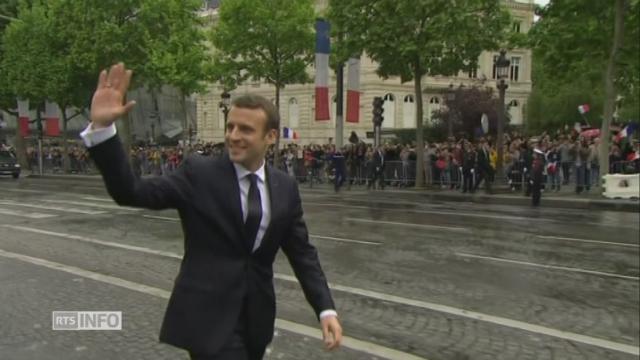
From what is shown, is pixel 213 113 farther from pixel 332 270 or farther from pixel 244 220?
pixel 244 220

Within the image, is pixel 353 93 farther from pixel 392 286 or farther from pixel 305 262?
pixel 305 262

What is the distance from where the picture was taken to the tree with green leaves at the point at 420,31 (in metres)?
21.1

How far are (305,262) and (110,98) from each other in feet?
3.90

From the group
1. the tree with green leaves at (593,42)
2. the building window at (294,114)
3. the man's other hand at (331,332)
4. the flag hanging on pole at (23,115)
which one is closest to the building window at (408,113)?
the building window at (294,114)

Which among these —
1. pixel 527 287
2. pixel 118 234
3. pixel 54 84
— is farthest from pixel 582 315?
pixel 54 84

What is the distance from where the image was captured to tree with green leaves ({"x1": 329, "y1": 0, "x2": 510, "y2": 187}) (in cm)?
2108

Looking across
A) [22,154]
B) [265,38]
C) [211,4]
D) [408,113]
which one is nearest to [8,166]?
[22,154]

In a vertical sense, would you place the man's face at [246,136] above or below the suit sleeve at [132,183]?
above

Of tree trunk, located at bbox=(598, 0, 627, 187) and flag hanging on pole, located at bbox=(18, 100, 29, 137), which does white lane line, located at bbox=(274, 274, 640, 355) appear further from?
flag hanging on pole, located at bbox=(18, 100, 29, 137)

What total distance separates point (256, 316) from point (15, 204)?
16804mm

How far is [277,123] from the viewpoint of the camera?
2.94m

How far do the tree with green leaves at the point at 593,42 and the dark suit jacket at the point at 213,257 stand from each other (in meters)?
18.6

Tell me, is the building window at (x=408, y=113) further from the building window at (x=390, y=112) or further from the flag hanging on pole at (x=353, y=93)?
the flag hanging on pole at (x=353, y=93)

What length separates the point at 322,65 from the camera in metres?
24.4
